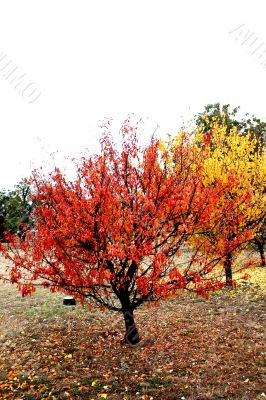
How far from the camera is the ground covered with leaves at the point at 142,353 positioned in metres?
7.41

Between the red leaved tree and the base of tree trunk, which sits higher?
the red leaved tree

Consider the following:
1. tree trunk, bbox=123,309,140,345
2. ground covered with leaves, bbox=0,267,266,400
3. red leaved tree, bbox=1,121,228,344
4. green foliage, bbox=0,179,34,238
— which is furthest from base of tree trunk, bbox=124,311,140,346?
green foliage, bbox=0,179,34,238

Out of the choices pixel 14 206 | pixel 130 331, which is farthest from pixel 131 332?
pixel 14 206

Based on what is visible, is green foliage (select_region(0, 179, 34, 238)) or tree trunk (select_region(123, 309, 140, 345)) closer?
tree trunk (select_region(123, 309, 140, 345))

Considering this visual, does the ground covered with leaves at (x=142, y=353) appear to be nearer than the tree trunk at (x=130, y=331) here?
Yes

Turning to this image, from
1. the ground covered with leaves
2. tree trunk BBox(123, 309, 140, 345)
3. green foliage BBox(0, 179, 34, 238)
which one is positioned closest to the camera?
the ground covered with leaves

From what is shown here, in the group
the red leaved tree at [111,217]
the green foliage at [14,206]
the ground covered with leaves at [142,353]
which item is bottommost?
the ground covered with leaves at [142,353]

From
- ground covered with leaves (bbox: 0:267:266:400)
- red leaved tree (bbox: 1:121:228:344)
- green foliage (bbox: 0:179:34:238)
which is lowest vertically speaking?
ground covered with leaves (bbox: 0:267:266:400)

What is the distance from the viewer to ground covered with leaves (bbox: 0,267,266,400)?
292 inches

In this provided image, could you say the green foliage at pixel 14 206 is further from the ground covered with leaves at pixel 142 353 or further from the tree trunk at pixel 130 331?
the tree trunk at pixel 130 331

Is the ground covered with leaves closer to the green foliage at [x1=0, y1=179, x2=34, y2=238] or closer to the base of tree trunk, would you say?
the base of tree trunk

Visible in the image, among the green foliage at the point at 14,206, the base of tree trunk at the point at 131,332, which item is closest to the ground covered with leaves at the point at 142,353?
the base of tree trunk at the point at 131,332

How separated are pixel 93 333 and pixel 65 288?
3143mm

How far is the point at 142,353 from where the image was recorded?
357 inches
